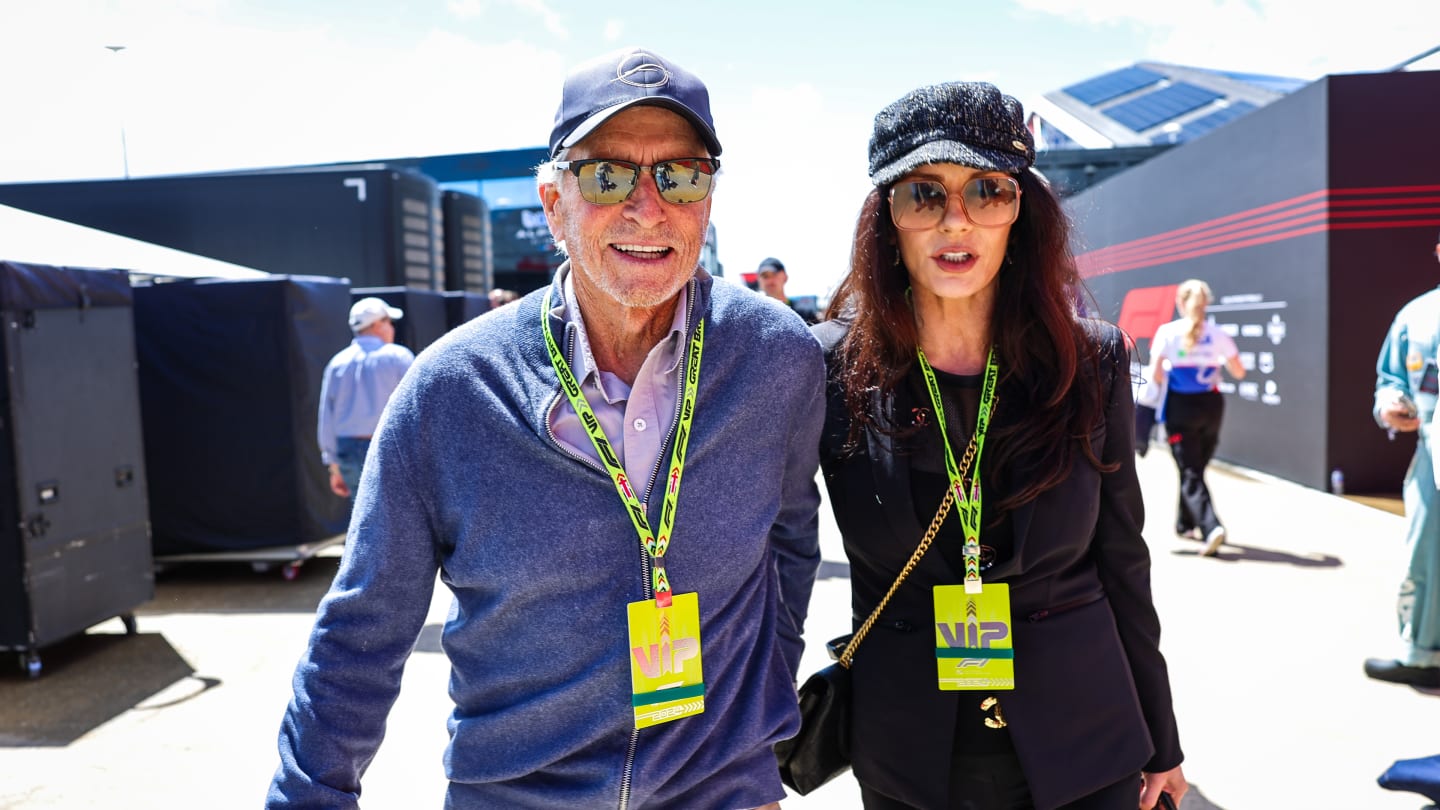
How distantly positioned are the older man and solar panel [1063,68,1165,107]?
35.4 metres

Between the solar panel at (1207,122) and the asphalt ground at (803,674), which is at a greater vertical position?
the solar panel at (1207,122)

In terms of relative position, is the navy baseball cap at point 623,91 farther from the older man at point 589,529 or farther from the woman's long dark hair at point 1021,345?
the woman's long dark hair at point 1021,345

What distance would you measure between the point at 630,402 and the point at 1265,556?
6.95 metres

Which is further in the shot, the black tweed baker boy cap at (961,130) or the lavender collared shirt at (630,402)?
the black tweed baker boy cap at (961,130)

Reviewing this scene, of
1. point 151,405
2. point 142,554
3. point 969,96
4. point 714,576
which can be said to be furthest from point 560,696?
point 151,405

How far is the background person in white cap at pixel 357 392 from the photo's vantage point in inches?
275

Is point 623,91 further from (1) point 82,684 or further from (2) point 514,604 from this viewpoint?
(1) point 82,684

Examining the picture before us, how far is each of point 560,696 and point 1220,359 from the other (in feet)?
23.0

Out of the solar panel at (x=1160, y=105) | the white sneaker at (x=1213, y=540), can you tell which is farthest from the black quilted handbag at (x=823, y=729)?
the solar panel at (x=1160, y=105)

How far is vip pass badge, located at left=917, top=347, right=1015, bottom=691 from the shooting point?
1.85m

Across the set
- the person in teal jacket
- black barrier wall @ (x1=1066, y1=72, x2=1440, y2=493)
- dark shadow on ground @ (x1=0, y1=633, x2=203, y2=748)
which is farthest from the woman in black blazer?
black barrier wall @ (x1=1066, y1=72, x2=1440, y2=493)

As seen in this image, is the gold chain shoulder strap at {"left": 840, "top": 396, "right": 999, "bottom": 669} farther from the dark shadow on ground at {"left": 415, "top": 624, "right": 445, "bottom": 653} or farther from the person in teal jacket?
the dark shadow on ground at {"left": 415, "top": 624, "right": 445, "bottom": 653}

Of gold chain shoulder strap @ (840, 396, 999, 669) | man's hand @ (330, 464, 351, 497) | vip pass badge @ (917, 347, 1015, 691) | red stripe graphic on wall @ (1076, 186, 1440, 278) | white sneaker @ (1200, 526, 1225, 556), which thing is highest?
red stripe graphic on wall @ (1076, 186, 1440, 278)

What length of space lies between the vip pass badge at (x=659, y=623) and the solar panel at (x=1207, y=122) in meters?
27.1
